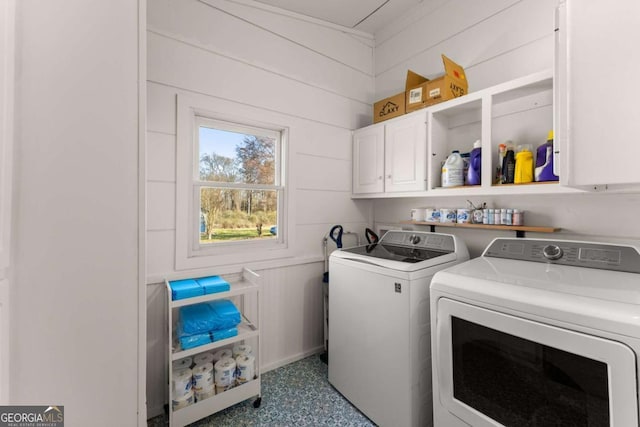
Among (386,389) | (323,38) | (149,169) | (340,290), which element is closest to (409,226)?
(340,290)

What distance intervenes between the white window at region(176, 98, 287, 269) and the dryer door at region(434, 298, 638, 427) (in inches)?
55.8

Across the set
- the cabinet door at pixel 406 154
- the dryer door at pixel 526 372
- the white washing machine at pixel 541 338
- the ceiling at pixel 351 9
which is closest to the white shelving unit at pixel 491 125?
the cabinet door at pixel 406 154

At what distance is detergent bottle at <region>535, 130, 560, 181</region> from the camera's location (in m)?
1.37

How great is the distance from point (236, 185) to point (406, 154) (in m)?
1.34

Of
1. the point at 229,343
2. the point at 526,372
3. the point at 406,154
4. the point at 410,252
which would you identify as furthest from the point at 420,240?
the point at 229,343

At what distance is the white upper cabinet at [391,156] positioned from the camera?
1.93 metres

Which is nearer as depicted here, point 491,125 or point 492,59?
Result: point 491,125

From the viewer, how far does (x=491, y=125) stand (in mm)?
1644

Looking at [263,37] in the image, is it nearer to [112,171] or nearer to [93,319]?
[112,171]

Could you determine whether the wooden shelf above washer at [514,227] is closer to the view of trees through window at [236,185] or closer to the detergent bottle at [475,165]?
the detergent bottle at [475,165]

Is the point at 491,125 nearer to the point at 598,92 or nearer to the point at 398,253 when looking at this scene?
the point at 598,92

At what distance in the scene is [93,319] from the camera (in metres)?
0.79

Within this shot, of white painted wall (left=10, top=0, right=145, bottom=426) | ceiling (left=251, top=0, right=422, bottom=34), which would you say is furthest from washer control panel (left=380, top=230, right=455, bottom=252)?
ceiling (left=251, top=0, right=422, bottom=34)

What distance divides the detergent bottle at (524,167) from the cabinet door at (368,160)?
0.94 m
